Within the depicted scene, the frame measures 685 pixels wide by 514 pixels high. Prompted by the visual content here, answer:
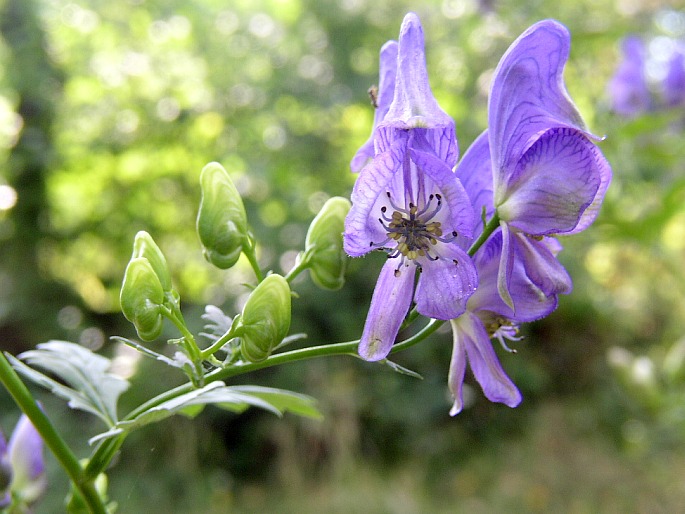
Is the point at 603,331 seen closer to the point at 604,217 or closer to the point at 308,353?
the point at 604,217

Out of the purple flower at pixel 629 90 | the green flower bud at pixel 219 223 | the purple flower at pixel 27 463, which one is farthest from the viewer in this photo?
the purple flower at pixel 629 90

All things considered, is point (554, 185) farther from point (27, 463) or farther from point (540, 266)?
point (27, 463)

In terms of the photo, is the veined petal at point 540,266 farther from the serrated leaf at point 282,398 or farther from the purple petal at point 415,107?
the serrated leaf at point 282,398

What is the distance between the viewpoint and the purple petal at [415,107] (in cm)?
66

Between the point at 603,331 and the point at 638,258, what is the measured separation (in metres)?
1.97

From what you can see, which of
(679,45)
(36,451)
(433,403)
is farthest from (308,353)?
(433,403)

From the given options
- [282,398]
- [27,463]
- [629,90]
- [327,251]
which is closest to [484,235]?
[327,251]

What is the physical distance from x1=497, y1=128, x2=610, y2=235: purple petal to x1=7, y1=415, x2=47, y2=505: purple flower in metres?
0.60

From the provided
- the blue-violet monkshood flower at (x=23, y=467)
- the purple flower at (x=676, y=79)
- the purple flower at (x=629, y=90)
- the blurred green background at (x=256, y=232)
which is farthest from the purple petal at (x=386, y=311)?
the blurred green background at (x=256, y=232)

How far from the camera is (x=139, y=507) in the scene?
4.44m

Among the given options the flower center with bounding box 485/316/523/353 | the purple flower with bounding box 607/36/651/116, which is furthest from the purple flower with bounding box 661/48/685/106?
the flower center with bounding box 485/316/523/353

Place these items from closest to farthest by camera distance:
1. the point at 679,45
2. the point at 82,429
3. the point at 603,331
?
the point at 679,45 → the point at 82,429 → the point at 603,331

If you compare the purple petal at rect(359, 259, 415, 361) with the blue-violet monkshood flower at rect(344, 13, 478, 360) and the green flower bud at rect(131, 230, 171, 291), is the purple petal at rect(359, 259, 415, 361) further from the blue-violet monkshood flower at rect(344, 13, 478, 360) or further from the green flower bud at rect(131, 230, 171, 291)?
the green flower bud at rect(131, 230, 171, 291)

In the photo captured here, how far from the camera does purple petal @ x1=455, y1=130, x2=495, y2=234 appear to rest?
723 millimetres
